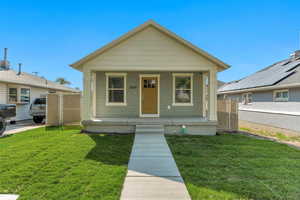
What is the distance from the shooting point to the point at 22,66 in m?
14.6

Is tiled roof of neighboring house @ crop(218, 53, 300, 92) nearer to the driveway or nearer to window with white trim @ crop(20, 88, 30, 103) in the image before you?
the driveway

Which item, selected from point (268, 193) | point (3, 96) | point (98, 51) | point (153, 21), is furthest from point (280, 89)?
point (3, 96)

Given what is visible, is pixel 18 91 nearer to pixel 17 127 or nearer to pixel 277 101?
pixel 17 127

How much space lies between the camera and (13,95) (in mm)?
11086

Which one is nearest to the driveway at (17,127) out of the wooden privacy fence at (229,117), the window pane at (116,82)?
the window pane at (116,82)

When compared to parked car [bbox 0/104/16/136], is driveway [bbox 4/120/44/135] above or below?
below

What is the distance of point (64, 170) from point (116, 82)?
5828 millimetres

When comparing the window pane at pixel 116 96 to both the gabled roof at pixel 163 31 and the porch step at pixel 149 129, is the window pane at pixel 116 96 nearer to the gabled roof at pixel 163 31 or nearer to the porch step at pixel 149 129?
the gabled roof at pixel 163 31

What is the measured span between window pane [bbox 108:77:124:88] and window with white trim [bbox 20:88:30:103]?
26.9ft

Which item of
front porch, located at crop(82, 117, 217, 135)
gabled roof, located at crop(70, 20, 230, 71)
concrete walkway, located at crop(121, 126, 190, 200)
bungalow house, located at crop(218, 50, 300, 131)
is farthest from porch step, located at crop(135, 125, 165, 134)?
bungalow house, located at crop(218, 50, 300, 131)

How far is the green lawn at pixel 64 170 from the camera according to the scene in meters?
2.64

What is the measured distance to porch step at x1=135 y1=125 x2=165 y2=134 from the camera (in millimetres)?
6775

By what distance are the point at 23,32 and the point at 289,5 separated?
23704 mm

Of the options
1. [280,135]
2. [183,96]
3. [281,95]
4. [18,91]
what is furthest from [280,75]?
[18,91]
